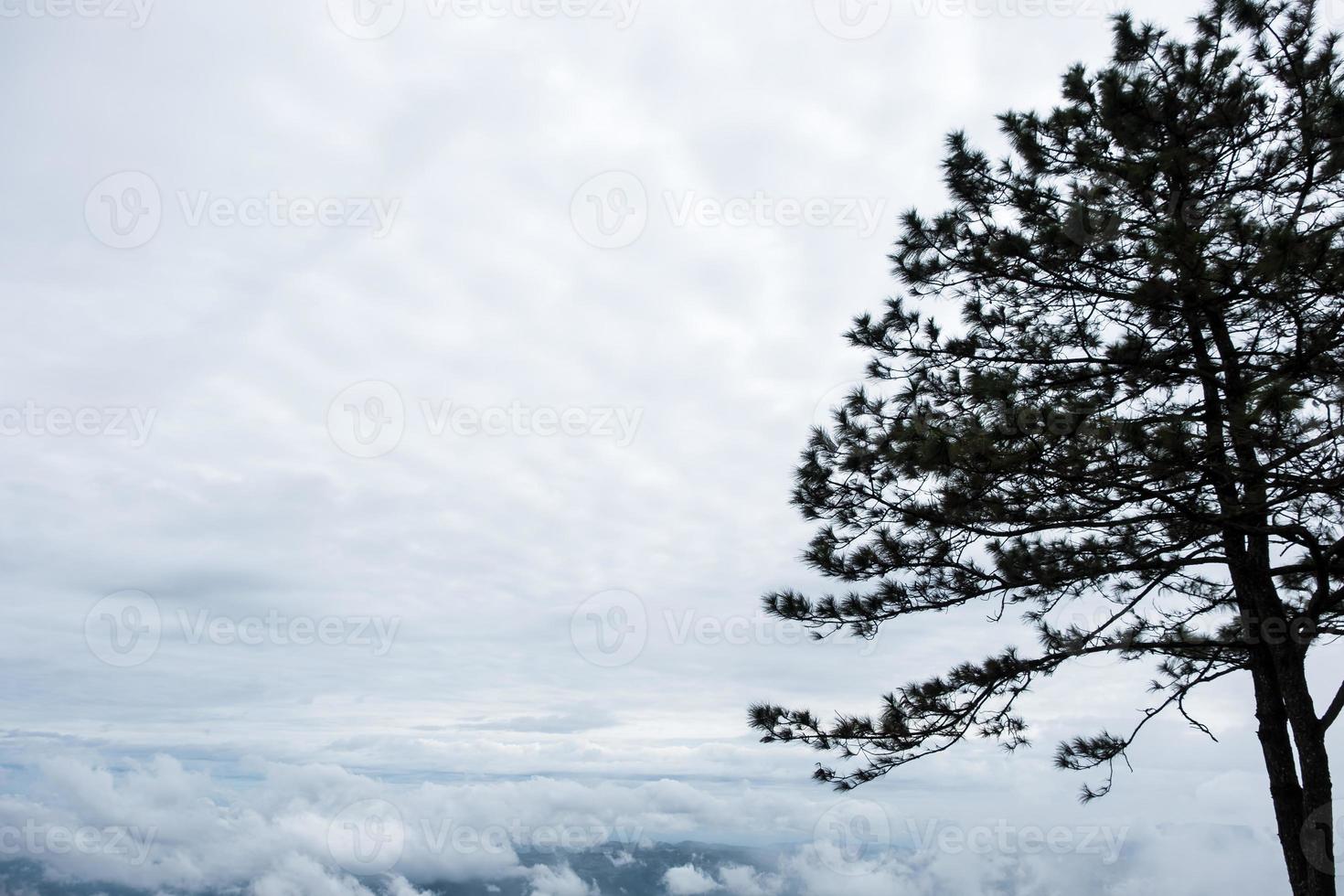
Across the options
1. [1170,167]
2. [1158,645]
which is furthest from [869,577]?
[1170,167]

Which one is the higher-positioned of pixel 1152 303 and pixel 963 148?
pixel 963 148

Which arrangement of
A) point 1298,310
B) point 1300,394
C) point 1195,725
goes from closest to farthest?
point 1300,394
point 1298,310
point 1195,725

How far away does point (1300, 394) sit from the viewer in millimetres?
4812

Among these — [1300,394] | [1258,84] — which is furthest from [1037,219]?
[1300,394]

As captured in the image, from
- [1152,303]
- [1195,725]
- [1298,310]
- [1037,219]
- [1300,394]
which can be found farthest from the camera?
[1037,219]

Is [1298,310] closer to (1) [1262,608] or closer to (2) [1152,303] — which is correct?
(2) [1152,303]

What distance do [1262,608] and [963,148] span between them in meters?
4.80

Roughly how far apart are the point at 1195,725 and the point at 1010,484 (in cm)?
267

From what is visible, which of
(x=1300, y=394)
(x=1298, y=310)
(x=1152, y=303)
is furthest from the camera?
(x=1152, y=303)

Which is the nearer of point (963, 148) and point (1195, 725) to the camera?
point (1195, 725)

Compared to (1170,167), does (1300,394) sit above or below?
below

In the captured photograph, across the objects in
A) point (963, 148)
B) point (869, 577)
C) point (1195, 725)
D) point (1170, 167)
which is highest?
point (963, 148)

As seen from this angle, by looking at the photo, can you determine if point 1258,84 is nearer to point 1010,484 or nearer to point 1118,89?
point 1118,89

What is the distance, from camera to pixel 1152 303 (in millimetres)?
6242
